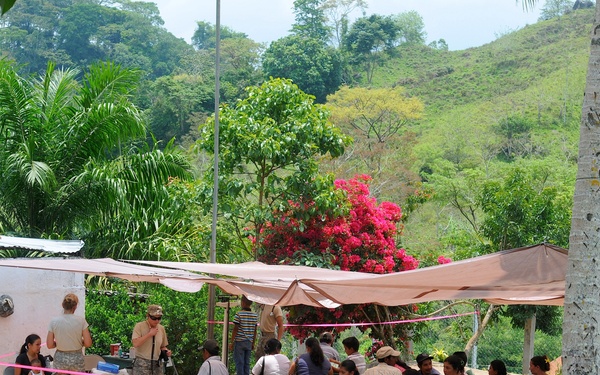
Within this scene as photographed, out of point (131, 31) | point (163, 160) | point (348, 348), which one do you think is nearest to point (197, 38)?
point (131, 31)

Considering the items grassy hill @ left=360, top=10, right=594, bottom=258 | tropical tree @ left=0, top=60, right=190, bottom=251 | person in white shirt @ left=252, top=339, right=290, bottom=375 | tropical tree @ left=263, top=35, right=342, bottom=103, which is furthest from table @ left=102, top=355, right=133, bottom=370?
tropical tree @ left=263, top=35, right=342, bottom=103

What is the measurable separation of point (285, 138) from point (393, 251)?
301 cm

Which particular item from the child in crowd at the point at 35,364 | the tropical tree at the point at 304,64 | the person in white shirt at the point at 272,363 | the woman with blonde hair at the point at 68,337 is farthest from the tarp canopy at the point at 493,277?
the tropical tree at the point at 304,64

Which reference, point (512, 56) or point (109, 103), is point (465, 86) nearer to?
point (512, 56)

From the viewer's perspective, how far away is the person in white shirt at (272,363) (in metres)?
8.95

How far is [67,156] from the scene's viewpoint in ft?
54.7

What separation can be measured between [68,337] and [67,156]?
27.9ft

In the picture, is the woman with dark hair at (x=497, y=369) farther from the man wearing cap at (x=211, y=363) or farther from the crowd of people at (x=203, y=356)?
the man wearing cap at (x=211, y=363)

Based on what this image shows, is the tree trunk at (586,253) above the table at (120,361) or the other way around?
above

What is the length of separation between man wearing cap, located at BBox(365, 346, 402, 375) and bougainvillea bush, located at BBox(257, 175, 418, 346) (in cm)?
617

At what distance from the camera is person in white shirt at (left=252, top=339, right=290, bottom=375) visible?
8953 millimetres

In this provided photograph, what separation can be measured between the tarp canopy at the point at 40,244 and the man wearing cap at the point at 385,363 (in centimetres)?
465

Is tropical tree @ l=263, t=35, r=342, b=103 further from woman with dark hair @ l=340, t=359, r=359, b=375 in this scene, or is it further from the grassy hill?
woman with dark hair @ l=340, t=359, r=359, b=375

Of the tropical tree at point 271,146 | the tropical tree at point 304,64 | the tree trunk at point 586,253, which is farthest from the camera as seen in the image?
the tropical tree at point 304,64
